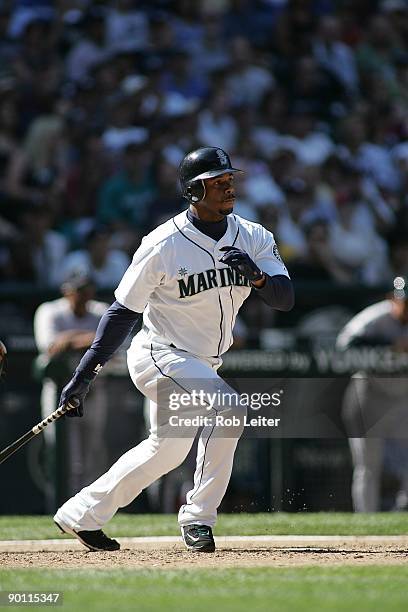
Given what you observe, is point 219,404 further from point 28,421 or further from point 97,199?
point 97,199

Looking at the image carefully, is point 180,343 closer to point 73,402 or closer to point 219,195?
point 73,402

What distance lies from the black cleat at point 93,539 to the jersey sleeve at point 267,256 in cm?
159

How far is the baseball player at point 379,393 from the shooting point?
31.4 feet

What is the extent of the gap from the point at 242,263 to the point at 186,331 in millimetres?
557

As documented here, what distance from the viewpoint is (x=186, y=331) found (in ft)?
20.3

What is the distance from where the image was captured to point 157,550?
6457 mm

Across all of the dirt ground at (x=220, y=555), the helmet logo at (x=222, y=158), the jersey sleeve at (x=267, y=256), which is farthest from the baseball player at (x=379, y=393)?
the helmet logo at (x=222, y=158)

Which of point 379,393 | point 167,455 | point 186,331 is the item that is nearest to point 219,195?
point 186,331

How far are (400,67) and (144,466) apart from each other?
9.87 m

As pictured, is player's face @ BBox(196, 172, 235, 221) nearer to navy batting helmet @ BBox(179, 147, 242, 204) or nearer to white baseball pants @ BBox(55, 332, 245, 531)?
navy batting helmet @ BBox(179, 147, 242, 204)

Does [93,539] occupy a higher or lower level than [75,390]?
lower

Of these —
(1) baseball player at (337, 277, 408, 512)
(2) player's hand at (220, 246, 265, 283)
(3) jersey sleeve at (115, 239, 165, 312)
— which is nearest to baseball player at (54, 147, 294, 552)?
(3) jersey sleeve at (115, 239, 165, 312)

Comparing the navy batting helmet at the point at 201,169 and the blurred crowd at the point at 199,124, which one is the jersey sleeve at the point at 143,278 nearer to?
the navy batting helmet at the point at 201,169

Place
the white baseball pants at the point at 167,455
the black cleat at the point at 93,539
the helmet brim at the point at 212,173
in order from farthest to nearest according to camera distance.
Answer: the black cleat at the point at 93,539, the helmet brim at the point at 212,173, the white baseball pants at the point at 167,455
